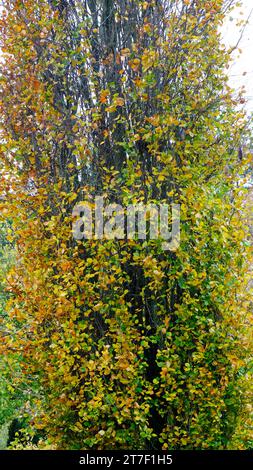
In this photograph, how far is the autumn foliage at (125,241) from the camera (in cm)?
303

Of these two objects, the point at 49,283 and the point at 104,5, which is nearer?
the point at 49,283

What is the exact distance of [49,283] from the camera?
10.5 ft

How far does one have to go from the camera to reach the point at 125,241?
312 cm

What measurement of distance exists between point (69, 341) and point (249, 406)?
1178 mm

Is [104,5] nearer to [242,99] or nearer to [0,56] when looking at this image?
[0,56]

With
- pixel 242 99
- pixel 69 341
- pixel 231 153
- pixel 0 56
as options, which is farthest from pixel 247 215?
pixel 0 56

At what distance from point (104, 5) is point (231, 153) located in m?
1.41

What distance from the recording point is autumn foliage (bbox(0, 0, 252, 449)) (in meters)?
3.03
